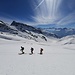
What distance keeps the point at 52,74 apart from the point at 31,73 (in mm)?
2079

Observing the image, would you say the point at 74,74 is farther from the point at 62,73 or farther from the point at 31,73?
the point at 31,73

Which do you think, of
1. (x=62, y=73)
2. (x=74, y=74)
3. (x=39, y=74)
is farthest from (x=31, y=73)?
(x=74, y=74)

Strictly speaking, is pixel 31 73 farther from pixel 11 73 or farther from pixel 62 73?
pixel 62 73

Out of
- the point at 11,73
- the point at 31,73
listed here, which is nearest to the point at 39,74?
the point at 31,73

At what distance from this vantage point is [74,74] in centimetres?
1085

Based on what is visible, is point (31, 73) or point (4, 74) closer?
point (4, 74)

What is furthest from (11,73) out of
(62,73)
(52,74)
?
(62,73)

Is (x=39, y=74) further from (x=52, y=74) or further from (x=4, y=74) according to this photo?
(x=4, y=74)

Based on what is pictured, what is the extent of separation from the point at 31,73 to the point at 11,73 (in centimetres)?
195

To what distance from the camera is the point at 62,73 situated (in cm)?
1112

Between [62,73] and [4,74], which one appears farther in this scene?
[62,73]

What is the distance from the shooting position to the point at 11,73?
34.7ft

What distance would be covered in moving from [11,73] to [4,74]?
2.21 feet

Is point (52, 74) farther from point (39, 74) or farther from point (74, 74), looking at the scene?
point (74, 74)
